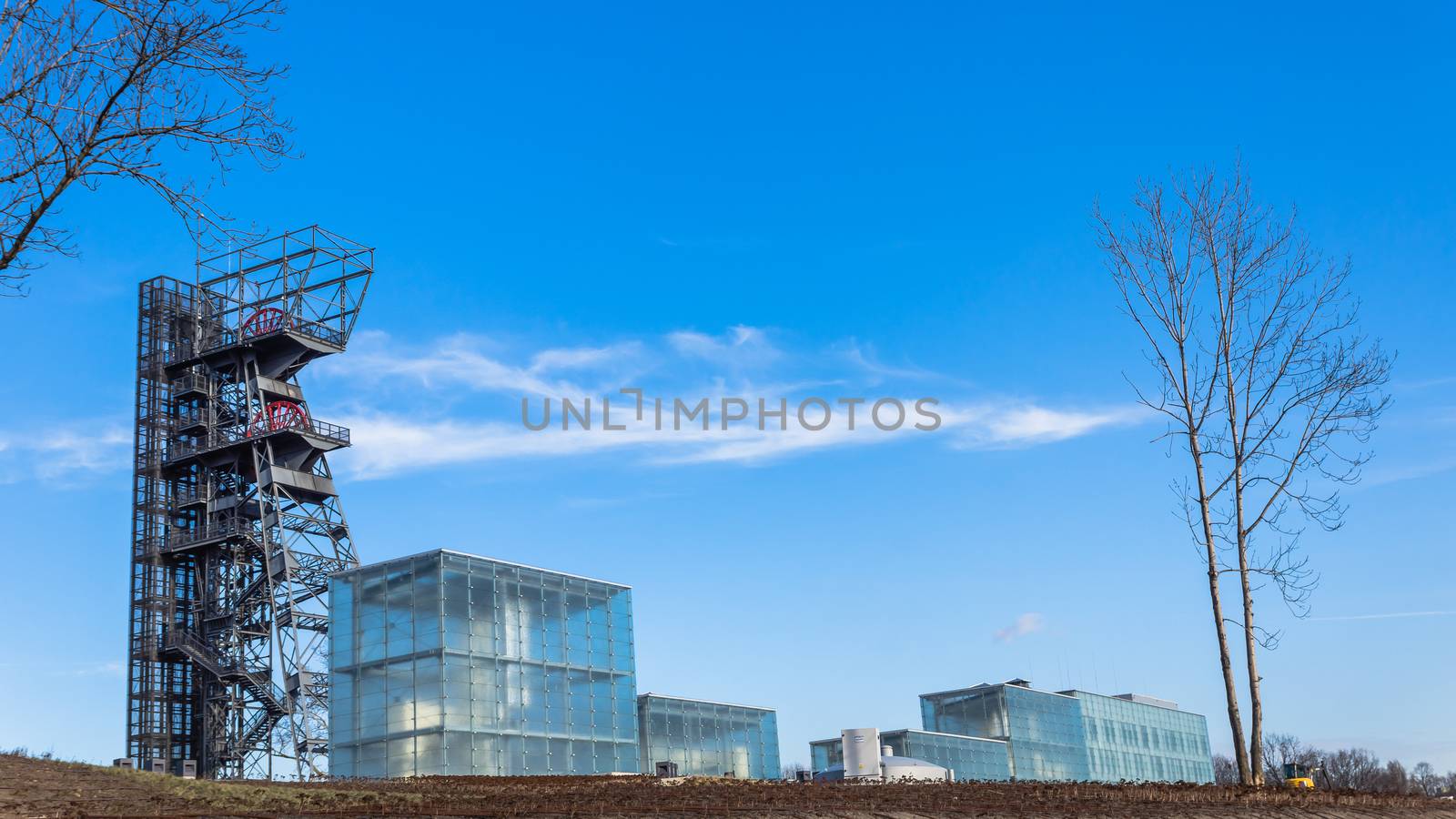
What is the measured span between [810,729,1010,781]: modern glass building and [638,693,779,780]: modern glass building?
1149 cm

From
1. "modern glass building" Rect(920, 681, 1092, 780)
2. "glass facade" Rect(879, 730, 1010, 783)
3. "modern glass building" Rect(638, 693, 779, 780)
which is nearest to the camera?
"modern glass building" Rect(638, 693, 779, 780)

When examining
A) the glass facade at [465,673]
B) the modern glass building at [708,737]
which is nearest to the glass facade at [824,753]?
the modern glass building at [708,737]

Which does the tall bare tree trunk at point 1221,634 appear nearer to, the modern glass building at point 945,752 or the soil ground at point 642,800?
the soil ground at point 642,800

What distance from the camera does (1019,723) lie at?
85875 mm

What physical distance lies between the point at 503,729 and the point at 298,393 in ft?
101

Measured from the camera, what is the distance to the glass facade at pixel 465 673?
146 feet

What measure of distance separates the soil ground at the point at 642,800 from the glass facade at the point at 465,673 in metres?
15.1

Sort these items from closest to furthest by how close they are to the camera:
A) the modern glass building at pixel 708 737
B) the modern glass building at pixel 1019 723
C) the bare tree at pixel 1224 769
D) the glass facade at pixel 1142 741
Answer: the modern glass building at pixel 708 737, the modern glass building at pixel 1019 723, the glass facade at pixel 1142 741, the bare tree at pixel 1224 769

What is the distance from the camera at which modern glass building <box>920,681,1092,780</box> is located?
85.1 meters

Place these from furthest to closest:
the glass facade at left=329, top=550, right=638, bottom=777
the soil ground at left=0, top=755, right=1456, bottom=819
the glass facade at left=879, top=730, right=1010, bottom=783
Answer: the glass facade at left=879, top=730, right=1010, bottom=783 < the glass facade at left=329, top=550, right=638, bottom=777 < the soil ground at left=0, top=755, right=1456, bottom=819

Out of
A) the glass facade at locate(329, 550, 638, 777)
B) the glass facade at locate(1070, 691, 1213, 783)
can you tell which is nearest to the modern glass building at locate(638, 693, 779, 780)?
the glass facade at locate(329, 550, 638, 777)

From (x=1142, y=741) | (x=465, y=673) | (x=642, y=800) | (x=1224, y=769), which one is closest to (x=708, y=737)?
(x=465, y=673)

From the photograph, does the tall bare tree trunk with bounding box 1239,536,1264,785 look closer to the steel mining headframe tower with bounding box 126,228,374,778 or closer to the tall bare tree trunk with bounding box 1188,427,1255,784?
the tall bare tree trunk with bounding box 1188,427,1255,784

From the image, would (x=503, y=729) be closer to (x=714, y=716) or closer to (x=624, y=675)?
(x=624, y=675)
